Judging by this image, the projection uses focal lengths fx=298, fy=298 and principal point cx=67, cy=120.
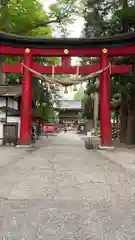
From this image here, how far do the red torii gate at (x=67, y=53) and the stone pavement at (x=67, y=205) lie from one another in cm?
858

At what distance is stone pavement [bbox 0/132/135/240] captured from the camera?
384cm

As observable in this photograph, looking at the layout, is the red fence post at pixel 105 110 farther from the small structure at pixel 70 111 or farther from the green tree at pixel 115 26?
the small structure at pixel 70 111

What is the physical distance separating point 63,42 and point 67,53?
674mm

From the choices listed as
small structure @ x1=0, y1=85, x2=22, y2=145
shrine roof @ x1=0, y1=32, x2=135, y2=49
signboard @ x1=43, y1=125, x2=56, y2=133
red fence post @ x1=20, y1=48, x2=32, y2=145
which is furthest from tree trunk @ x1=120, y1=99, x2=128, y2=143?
signboard @ x1=43, y1=125, x2=56, y2=133

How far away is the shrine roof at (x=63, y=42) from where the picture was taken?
1666cm

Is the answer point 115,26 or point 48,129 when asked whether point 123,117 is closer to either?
point 115,26

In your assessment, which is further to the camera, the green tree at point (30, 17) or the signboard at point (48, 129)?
the signboard at point (48, 129)

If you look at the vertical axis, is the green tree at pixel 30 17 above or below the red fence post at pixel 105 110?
above

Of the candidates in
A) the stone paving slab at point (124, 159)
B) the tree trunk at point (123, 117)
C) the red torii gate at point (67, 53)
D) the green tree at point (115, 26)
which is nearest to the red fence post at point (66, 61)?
the red torii gate at point (67, 53)

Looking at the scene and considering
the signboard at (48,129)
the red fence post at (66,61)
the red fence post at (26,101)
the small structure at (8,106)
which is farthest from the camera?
the signboard at (48,129)

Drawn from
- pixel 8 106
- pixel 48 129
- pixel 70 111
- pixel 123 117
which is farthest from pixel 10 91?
pixel 70 111

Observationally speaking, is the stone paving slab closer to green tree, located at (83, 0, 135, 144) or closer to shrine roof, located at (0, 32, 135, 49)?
shrine roof, located at (0, 32, 135, 49)

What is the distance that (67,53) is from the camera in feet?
56.6

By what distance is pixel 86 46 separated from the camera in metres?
17.1
